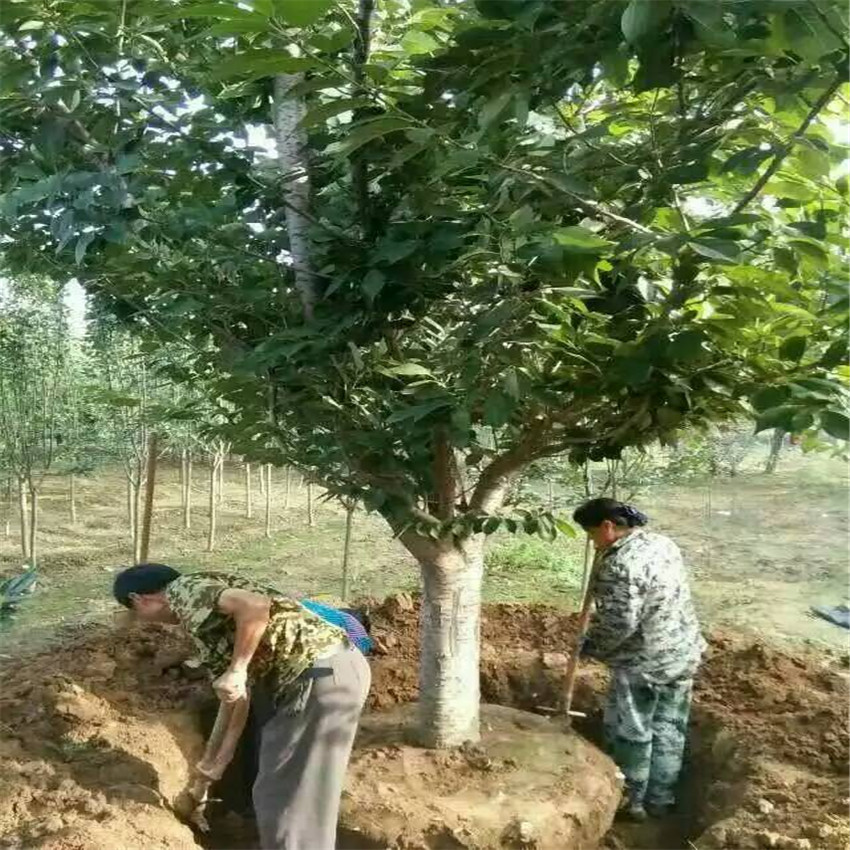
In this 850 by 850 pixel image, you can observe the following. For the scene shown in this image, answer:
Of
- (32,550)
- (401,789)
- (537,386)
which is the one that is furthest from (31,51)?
(32,550)

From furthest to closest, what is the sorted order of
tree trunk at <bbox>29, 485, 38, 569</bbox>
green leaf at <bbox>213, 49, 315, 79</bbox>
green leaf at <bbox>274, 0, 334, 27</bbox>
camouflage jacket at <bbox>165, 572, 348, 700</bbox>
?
tree trunk at <bbox>29, 485, 38, 569</bbox> → camouflage jacket at <bbox>165, 572, 348, 700</bbox> → green leaf at <bbox>213, 49, 315, 79</bbox> → green leaf at <bbox>274, 0, 334, 27</bbox>

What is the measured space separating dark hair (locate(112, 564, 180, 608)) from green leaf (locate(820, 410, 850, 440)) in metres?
1.93

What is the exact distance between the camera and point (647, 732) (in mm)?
3221

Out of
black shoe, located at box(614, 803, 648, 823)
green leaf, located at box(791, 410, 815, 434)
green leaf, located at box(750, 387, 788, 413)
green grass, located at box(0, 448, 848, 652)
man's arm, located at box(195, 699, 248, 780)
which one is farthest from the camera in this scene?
green grass, located at box(0, 448, 848, 652)

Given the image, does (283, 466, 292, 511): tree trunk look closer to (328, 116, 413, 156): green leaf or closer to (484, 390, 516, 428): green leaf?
(484, 390, 516, 428): green leaf

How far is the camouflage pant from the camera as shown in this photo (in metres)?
3.22

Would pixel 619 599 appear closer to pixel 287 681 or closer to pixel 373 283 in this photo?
pixel 287 681

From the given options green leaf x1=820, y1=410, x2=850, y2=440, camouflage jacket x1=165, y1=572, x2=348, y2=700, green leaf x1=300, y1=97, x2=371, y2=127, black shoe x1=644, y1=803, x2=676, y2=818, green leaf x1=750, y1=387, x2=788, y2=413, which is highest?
green leaf x1=300, y1=97, x2=371, y2=127

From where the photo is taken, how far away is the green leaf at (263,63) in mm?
1107

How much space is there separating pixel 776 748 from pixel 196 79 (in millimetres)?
3090

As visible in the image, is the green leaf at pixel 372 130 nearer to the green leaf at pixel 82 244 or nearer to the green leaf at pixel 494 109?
the green leaf at pixel 494 109

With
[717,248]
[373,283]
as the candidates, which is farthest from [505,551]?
[717,248]

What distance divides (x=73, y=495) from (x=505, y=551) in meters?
4.10

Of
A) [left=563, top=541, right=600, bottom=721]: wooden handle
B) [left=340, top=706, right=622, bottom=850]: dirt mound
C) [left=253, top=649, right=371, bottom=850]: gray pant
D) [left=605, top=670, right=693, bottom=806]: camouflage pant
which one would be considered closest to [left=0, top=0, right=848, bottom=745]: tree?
[left=253, top=649, right=371, bottom=850]: gray pant
